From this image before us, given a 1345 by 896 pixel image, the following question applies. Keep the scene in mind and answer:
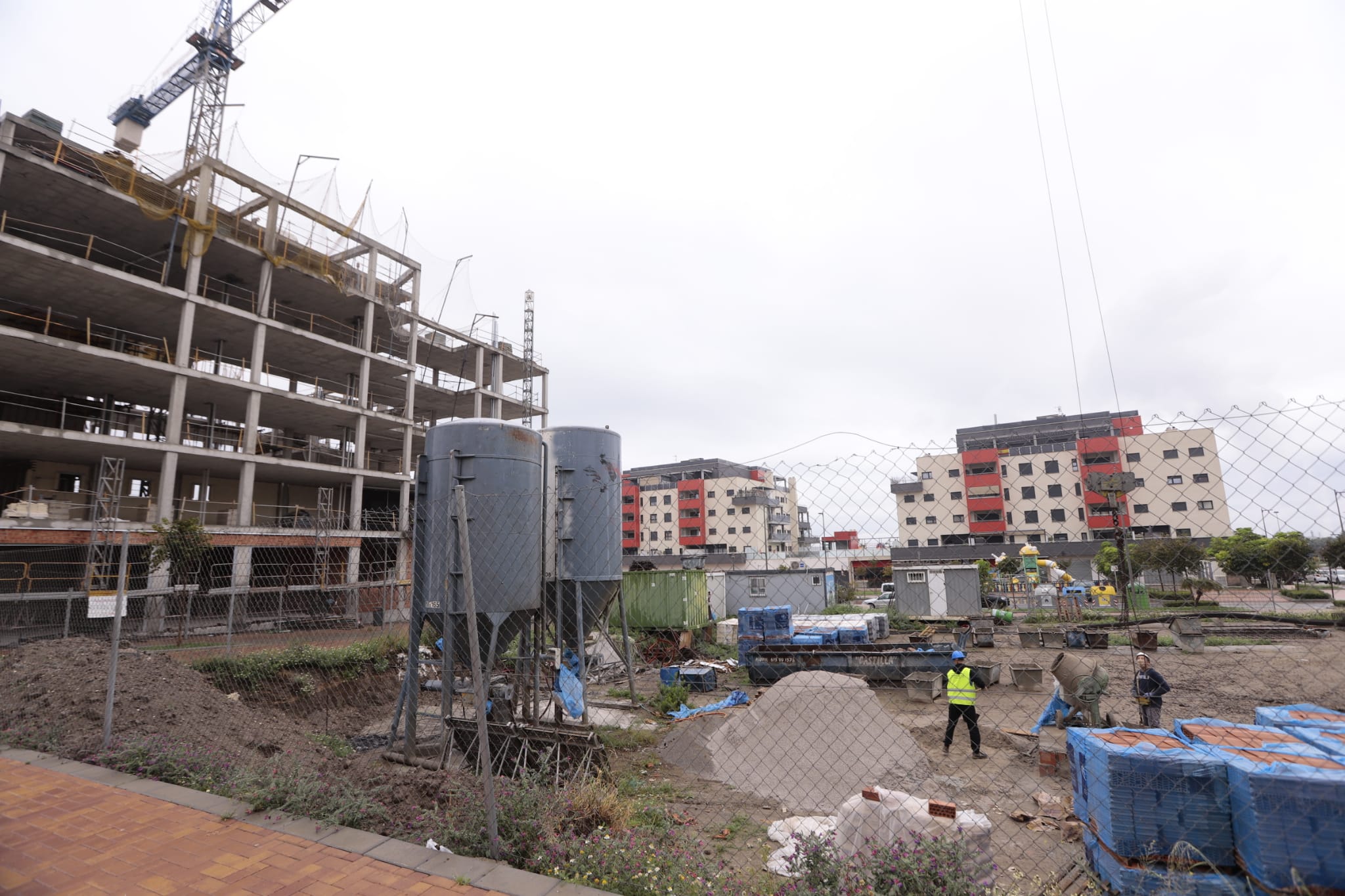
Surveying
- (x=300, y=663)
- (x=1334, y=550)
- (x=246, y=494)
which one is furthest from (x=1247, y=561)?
(x=246, y=494)

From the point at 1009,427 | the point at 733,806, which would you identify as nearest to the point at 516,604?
the point at 733,806

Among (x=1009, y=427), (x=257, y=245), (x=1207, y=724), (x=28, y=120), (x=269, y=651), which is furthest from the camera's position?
(x=1009, y=427)

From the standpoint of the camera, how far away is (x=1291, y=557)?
15.4 ft

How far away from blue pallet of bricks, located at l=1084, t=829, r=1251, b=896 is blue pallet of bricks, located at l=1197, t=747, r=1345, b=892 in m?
0.14

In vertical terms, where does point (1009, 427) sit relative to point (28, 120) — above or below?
below

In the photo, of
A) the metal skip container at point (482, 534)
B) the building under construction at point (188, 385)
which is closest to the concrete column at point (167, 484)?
the building under construction at point (188, 385)

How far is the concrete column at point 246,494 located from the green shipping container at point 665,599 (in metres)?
17.0

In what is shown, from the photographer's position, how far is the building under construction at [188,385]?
2041 centimetres

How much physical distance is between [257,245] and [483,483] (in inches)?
1073

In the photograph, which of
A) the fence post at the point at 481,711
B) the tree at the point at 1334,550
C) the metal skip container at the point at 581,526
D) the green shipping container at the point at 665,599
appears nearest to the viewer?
the fence post at the point at 481,711

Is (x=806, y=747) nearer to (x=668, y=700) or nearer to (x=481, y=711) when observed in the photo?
(x=668, y=700)

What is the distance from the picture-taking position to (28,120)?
2150 cm

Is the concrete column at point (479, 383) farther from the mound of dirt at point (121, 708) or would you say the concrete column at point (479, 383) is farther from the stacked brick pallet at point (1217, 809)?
the stacked brick pallet at point (1217, 809)

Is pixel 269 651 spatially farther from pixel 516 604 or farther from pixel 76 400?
pixel 76 400
